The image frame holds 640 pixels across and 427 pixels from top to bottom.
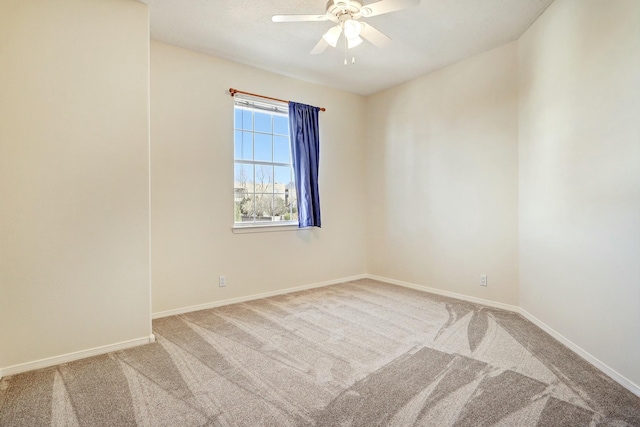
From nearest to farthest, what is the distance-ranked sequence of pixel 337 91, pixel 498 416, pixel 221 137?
pixel 498 416
pixel 221 137
pixel 337 91

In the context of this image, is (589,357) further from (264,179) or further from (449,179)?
(264,179)

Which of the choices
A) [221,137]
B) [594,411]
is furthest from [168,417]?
[221,137]

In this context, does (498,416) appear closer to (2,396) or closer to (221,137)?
(2,396)

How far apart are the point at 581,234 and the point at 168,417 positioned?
9.43 ft

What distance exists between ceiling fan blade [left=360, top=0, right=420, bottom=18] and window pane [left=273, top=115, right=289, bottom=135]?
2090mm

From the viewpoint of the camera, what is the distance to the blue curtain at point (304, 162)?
13.4 ft

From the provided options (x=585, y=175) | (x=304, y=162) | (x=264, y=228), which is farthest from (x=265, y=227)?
(x=585, y=175)

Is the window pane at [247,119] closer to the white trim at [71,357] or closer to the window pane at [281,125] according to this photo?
the window pane at [281,125]

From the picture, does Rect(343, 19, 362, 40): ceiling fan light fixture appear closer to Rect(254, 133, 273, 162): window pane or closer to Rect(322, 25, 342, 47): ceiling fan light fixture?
Rect(322, 25, 342, 47): ceiling fan light fixture

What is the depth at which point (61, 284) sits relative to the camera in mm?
2262

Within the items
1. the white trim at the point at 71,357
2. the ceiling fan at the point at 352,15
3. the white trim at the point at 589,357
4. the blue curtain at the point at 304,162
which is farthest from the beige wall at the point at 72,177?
the white trim at the point at 589,357

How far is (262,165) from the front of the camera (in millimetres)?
3988

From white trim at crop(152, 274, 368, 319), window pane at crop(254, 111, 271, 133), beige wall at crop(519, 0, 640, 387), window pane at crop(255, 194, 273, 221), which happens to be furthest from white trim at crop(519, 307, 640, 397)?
window pane at crop(254, 111, 271, 133)

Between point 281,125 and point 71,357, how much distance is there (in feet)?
10.3
